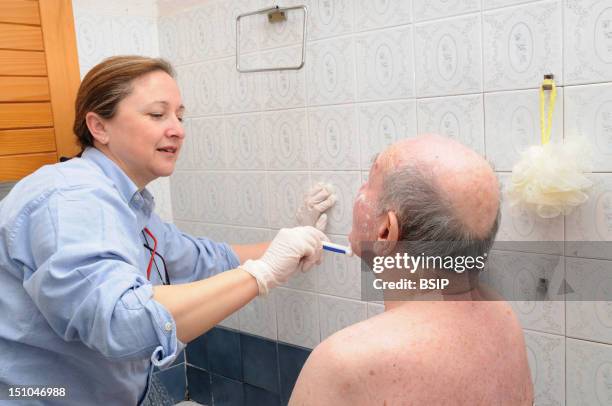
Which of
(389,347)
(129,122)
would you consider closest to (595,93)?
(389,347)

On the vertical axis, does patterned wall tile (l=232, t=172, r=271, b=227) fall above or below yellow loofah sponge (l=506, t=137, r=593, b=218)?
below

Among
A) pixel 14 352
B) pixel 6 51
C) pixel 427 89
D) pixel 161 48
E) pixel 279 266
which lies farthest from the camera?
pixel 161 48

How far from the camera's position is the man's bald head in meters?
0.93

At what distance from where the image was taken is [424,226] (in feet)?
3.13

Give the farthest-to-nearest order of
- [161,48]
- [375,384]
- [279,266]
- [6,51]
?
1. [161,48]
2. [6,51]
3. [279,266]
4. [375,384]

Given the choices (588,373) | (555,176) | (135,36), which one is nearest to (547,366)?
(588,373)

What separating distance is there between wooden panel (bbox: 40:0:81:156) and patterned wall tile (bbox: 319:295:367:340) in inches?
43.8

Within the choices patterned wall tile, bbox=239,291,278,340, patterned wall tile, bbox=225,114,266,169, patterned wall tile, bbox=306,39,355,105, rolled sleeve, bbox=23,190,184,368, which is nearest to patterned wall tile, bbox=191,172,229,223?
patterned wall tile, bbox=225,114,266,169

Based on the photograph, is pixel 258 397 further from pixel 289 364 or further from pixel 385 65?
pixel 385 65

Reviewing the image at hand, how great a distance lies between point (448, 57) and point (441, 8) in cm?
13

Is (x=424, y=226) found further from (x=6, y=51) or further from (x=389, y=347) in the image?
(x=6, y=51)

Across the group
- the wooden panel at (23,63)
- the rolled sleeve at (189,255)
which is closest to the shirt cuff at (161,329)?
the rolled sleeve at (189,255)

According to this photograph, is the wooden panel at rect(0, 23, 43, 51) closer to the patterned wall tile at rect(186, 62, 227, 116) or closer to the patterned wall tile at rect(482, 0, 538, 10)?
the patterned wall tile at rect(186, 62, 227, 116)

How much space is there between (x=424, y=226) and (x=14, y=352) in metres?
0.95
